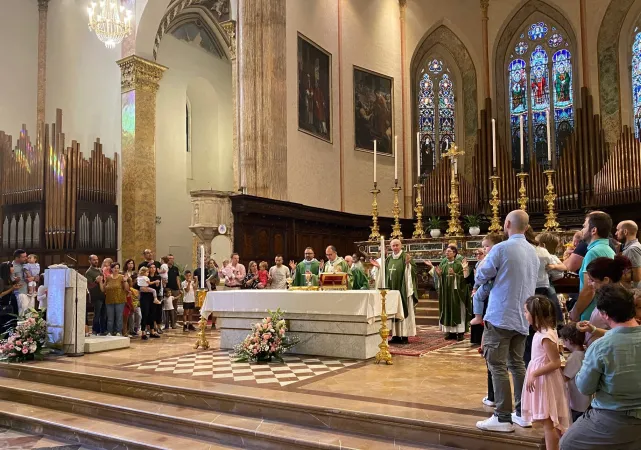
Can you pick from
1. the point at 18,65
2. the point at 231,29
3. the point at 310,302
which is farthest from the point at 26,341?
the point at 18,65

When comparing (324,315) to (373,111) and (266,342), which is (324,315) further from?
(373,111)

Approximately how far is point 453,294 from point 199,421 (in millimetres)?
5392

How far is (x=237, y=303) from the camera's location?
8.55 m

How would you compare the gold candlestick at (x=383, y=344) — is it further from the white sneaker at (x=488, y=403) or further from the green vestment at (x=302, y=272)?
the green vestment at (x=302, y=272)

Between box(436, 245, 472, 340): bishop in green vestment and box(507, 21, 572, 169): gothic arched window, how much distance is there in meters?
11.5

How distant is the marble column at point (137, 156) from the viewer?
56.4 feet

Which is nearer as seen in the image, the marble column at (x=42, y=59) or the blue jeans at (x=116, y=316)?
the blue jeans at (x=116, y=316)

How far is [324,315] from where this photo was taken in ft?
25.6

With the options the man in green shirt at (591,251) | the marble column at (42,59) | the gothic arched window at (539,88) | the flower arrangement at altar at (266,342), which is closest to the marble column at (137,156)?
the marble column at (42,59)

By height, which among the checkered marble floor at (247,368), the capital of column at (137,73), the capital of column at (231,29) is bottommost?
the checkered marble floor at (247,368)

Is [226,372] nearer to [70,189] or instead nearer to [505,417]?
[505,417]

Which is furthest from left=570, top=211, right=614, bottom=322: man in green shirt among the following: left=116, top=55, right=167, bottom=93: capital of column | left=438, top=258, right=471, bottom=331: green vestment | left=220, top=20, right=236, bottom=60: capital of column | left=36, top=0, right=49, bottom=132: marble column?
left=36, top=0, right=49, bottom=132: marble column

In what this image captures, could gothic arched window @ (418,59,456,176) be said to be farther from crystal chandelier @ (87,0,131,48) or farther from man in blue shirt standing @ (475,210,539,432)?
man in blue shirt standing @ (475,210,539,432)

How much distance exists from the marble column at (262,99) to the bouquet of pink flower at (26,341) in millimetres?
7170
